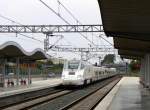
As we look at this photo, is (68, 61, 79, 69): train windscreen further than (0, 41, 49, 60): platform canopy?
Yes

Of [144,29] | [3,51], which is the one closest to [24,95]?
[3,51]

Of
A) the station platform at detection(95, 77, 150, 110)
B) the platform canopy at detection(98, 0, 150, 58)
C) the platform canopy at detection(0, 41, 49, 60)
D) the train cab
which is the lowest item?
the station platform at detection(95, 77, 150, 110)

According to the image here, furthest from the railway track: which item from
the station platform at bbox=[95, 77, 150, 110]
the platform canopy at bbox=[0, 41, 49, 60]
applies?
the platform canopy at bbox=[0, 41, 49, 60]

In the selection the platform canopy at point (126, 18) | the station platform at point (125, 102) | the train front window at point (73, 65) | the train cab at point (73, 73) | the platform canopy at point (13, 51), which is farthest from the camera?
the train front window at point (73, 65)

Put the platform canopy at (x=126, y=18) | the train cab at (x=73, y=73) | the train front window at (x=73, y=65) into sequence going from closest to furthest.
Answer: the platform canopy at (x=126, y=18)
the train cab at (x=73, y=73)
the train front window at (x=73, y=65)

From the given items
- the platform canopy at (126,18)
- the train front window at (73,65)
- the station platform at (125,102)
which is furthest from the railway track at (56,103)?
Answer: the train front window at (73,65)

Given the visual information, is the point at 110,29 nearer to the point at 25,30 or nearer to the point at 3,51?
the point at 3,51

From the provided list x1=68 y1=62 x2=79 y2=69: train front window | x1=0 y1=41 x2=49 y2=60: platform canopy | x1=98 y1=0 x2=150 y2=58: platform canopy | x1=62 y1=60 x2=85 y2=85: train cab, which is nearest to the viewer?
x1=98 y1=0 x2=150 y2=58: platform canopy

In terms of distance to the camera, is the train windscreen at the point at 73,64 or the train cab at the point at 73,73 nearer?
the train cab at the point at 73,73

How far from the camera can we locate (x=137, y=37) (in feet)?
81.4

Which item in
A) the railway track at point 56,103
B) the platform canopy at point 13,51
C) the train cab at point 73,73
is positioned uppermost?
the platform canopy at point 13,51

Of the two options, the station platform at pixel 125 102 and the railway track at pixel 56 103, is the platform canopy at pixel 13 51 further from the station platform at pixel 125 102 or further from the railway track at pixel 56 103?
the station platform at pixel 125 102

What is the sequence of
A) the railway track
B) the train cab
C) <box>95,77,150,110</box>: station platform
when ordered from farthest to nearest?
the train cab < the railway track < <box>95,77,150,110</box>: station platform

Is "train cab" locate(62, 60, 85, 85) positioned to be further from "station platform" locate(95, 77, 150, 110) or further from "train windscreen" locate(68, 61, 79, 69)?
"station platform" locate(95, 77, 150, 110)
